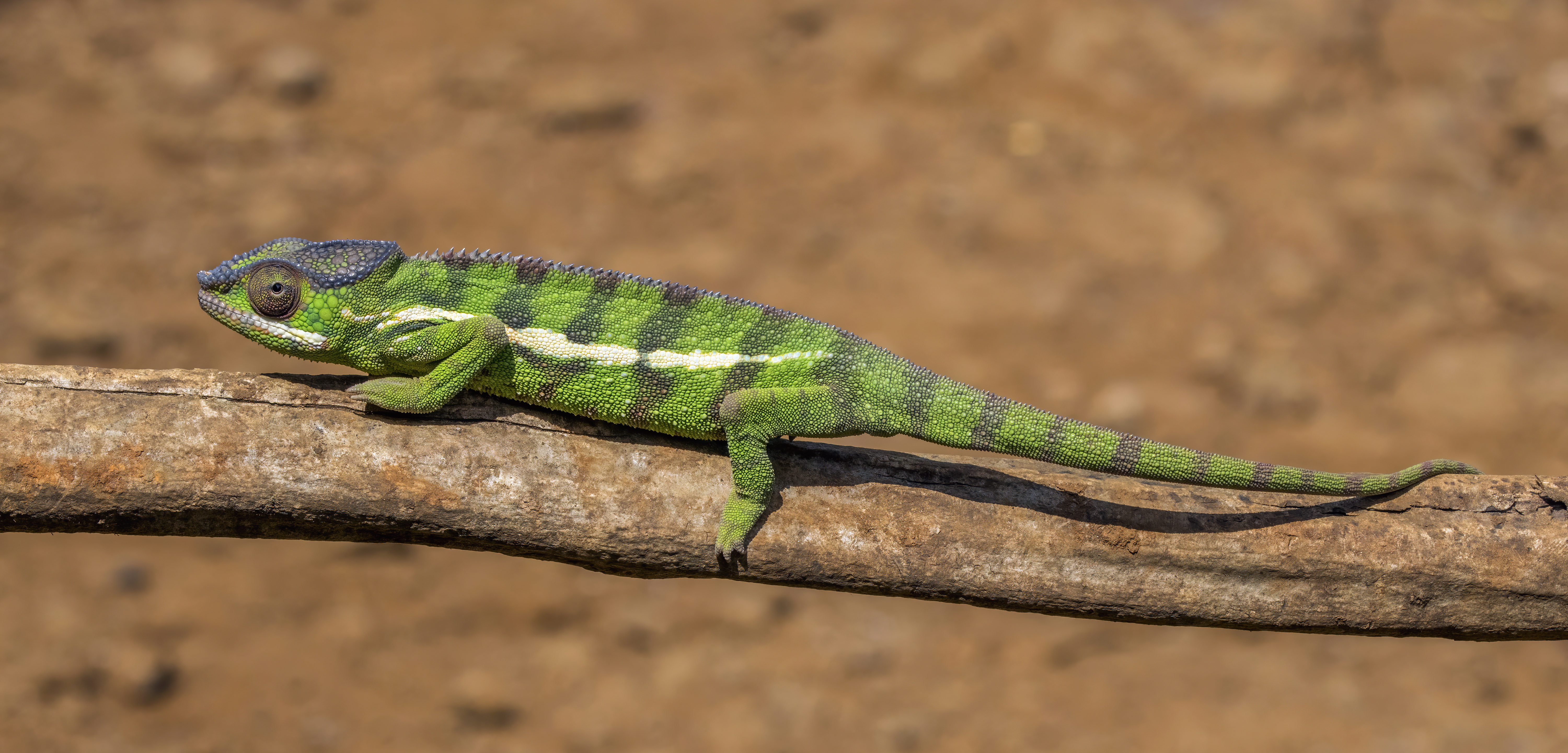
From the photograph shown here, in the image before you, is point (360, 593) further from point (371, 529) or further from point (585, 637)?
point (371, 529)

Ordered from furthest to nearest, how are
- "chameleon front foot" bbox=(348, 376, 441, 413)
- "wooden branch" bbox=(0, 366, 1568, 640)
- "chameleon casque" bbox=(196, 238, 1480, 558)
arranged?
"chameleon casque" bbox=(196, 238, 1480, 558) → "chameleon front foot" bbox=(348, 376, 441, 413) → "wooden branch" bbox=(0, 366, 1568, 640)

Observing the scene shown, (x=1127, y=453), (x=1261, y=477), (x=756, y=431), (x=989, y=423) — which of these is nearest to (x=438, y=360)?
(x=756, y=431)

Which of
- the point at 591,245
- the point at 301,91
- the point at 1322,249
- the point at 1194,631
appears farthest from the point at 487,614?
the point at 1322,249

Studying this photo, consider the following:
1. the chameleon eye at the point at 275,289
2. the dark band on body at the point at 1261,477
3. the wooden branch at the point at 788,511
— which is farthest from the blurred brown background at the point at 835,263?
the dark band on body at the point at 1261,477

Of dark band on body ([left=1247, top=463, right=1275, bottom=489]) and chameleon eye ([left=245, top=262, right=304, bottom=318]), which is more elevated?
chameleon eye ([left=245, top=262, right=304, bottom=318])

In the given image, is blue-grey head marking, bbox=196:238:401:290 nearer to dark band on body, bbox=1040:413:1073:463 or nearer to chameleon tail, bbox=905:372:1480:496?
chameleon tail, bbox=905:372:1480:496

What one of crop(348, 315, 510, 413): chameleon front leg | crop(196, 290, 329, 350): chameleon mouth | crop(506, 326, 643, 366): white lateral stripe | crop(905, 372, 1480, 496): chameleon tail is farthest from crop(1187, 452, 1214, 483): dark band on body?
crop(196, 290, 329, 350): chameleon mouth

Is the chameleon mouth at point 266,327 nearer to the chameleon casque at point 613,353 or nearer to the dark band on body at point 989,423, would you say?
the chameleon casque at point 613,353
